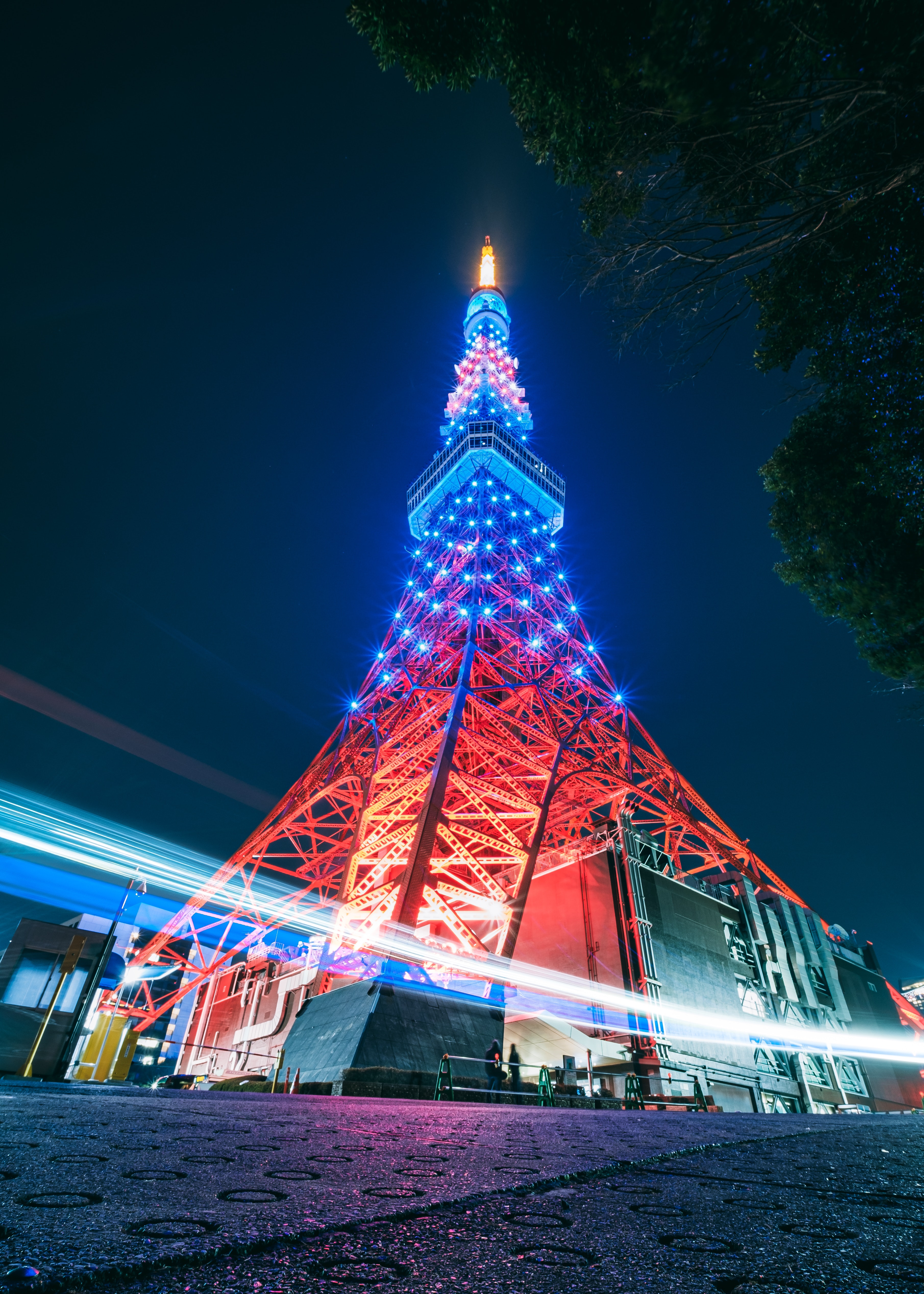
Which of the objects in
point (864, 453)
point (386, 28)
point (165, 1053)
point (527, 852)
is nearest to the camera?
point (386, 28)

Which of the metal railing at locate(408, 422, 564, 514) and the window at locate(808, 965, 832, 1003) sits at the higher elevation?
the metal railing at locate(408, 422, 564, 514)

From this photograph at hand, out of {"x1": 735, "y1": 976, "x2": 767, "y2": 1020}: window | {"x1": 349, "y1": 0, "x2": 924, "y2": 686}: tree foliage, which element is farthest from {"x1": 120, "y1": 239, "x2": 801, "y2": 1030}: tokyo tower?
{"x1": 349, "y1": 0, "x2": 924, "y2": 686}: tree foliage

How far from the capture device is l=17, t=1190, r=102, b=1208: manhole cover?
1254 mm

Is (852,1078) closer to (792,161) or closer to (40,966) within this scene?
(792,161)

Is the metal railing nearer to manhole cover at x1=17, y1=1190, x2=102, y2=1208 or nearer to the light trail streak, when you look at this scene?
the light trail streak

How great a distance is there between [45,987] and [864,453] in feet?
143

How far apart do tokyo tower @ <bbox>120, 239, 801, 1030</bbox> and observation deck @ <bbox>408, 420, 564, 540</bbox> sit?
0.13 meters

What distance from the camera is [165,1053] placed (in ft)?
156

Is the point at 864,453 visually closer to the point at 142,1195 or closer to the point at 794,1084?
the point at 142,1195

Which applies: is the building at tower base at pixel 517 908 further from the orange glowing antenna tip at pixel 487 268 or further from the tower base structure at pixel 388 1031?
the orange glowing antenna tip at pixel 487 268

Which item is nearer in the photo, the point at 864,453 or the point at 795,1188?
the point at 795,1188

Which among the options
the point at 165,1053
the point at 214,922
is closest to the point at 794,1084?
the point at 214,922

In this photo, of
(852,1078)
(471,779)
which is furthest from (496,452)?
(852,1078)

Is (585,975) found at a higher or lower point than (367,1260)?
higher
